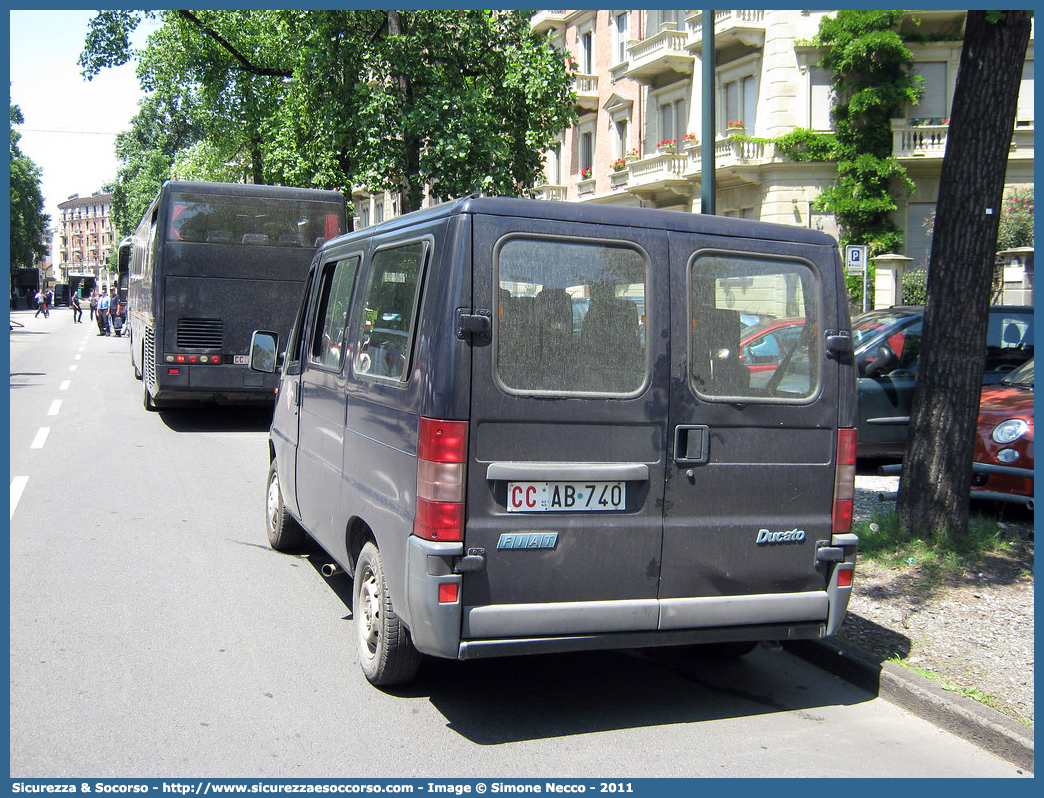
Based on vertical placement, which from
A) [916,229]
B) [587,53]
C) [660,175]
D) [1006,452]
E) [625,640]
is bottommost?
[625,640]

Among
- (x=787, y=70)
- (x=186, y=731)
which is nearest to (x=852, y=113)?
(x=787, y=70)

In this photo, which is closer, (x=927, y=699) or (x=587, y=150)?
(x=927, y=699)

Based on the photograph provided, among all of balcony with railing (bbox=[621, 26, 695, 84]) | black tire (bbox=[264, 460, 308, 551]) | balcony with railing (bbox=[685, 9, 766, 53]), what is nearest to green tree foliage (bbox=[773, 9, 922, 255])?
balcony with railing (bbox=[685, 9, 766, 53])

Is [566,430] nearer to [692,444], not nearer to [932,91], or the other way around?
[692,444]

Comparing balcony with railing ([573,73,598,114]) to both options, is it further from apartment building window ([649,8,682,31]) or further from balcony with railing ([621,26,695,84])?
apartment building window ([649,8,682,31])

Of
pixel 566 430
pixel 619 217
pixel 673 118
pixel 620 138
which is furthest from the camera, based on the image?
pixel 620 138

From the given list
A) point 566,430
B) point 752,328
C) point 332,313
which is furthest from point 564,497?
point 332,313

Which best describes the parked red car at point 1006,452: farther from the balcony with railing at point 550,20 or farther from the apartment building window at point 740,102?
the balcony with railing at point 550,20

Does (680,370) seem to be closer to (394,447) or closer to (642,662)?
(394,447)

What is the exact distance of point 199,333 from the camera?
1446 cm

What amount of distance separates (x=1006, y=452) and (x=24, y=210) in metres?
97.4

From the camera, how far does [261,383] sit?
14.7 m

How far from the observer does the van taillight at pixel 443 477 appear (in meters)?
4.12

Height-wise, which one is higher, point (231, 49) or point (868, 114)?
point (231, 49)
